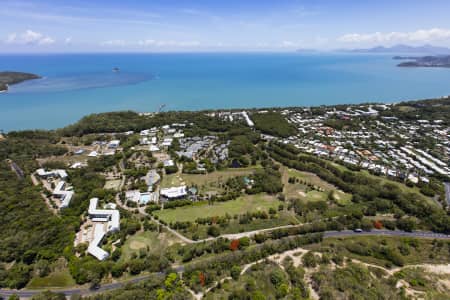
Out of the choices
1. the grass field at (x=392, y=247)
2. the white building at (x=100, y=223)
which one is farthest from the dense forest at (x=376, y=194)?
the white building at (x=100, y=223)

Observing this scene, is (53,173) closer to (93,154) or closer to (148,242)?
(93,154)

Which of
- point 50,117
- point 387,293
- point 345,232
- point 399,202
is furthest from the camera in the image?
point 50,117

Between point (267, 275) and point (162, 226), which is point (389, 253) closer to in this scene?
point (267, 275)

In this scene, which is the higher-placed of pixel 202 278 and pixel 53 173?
pixel 53 173

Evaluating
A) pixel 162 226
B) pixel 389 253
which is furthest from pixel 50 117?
pixel 389 253

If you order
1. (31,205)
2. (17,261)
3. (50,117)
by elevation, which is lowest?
(17,261)

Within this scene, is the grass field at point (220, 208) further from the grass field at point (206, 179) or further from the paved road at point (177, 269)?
the paved road at point (177, 269)

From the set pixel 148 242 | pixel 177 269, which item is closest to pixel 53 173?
pixel 148 242
